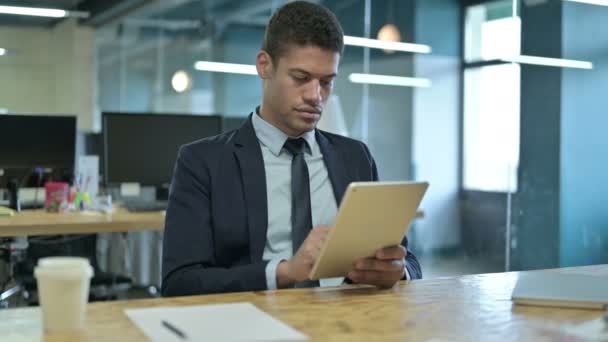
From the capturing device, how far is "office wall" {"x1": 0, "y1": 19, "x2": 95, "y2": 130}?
27.9 feet

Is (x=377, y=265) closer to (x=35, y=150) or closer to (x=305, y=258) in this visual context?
(x=305, y=258)

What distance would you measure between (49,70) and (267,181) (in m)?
7.96

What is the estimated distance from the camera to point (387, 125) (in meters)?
5.80

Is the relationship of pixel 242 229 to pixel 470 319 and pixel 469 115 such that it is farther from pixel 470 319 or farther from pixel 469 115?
pixel 469 115

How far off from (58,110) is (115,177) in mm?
5690

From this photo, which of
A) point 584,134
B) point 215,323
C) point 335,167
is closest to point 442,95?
point 584,134

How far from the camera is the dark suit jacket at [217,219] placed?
1.60m

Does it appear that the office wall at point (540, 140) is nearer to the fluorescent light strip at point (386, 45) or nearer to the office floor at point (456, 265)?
the office floor at point (456, 265)

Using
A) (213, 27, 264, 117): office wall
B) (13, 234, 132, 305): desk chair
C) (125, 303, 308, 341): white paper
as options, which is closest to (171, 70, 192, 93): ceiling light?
(213, 27, 264, 117): office wall

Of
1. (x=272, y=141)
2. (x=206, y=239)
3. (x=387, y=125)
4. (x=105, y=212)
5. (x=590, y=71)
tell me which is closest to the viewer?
(x=206, y=239)

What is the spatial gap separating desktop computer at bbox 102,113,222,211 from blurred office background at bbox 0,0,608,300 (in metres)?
0.07

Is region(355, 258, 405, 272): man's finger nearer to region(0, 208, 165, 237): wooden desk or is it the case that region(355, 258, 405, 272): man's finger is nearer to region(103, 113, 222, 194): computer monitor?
region(0, 208, 165, 237): wooden desk

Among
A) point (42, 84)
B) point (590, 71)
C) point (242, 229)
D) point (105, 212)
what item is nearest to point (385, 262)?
point (242, 229)

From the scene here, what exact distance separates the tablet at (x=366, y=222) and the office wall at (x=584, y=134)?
2912mm
